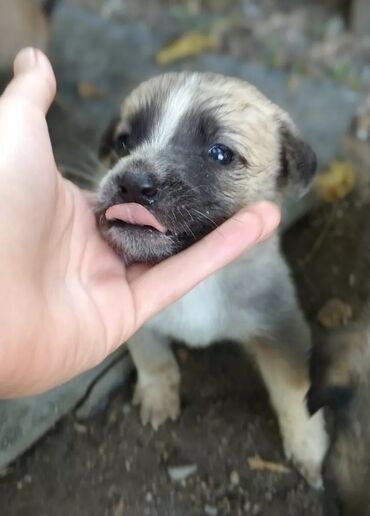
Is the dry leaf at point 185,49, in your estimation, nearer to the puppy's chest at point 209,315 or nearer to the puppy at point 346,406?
the puppy's chest at point 209,315

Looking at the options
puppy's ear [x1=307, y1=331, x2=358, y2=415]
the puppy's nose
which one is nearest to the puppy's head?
the puppy's nose

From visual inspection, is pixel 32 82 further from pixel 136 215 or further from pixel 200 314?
pixel 200 314

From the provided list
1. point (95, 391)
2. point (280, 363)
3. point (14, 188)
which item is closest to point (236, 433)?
point (280, 363)

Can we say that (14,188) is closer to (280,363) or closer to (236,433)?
(280,363)

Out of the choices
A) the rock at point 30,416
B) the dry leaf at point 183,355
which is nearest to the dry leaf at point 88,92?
the dry leaf at point 183,355

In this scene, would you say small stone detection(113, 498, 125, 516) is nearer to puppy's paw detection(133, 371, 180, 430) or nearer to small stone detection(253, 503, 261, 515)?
puppy's paw detection(133, 371, 180, 430)

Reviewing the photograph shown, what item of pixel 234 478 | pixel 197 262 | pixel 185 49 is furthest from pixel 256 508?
pixel 185 49
